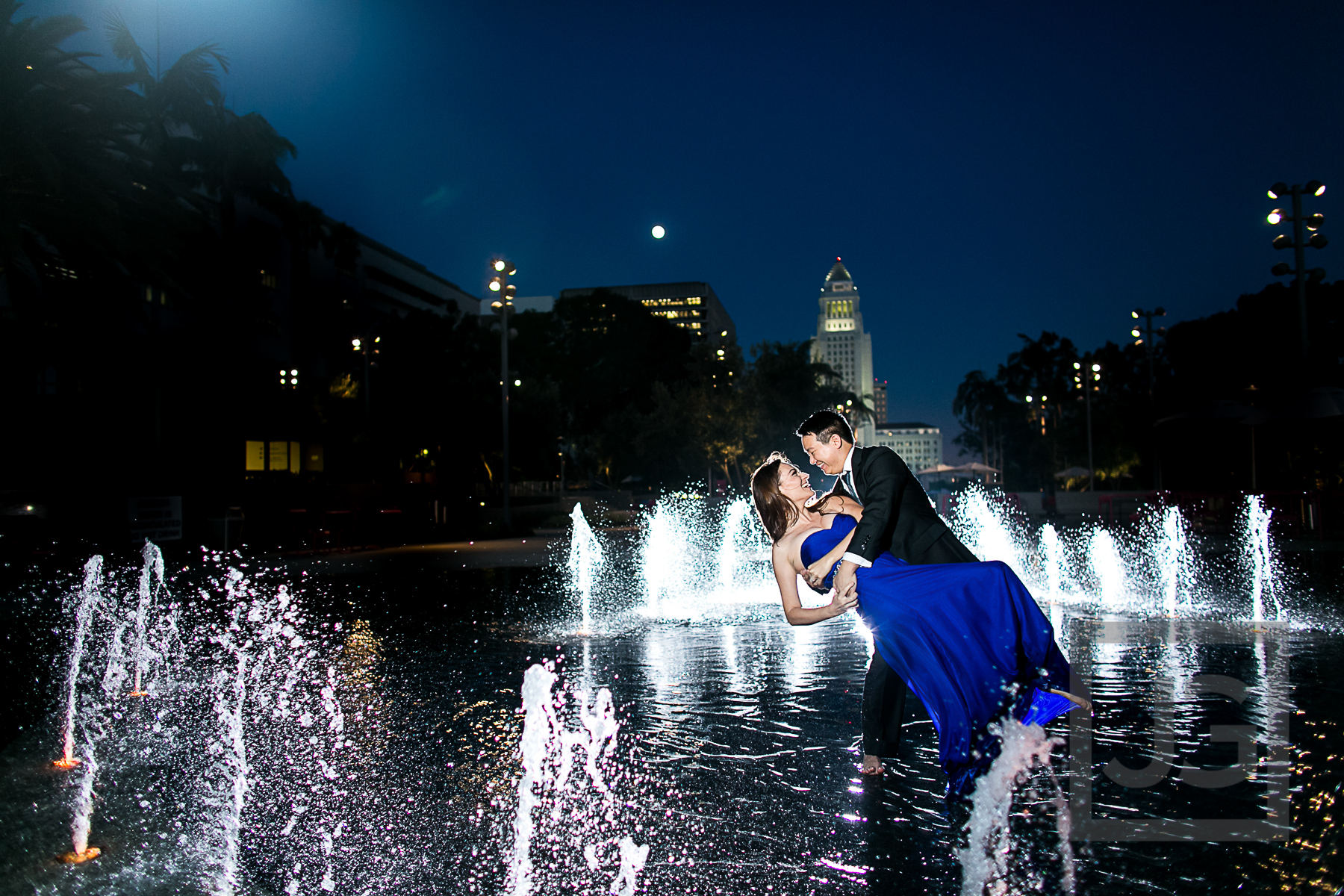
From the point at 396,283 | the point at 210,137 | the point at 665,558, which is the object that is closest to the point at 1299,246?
the point at 665,558

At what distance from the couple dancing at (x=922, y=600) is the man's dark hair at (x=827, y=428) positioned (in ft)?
0.04

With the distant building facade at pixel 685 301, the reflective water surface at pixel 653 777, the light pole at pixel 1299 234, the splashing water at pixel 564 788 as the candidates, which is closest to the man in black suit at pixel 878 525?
the reflective water surface at pixel 653 777

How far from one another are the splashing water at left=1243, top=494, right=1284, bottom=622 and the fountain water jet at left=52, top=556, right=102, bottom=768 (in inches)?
420

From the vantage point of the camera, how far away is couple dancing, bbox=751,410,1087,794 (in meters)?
3.88

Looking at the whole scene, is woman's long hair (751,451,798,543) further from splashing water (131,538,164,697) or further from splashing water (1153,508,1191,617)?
splashing water (1153,508,1191,617)

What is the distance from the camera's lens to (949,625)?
393 cm

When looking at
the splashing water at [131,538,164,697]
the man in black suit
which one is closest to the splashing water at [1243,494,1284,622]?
the man in black suit

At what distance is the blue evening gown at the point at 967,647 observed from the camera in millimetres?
3875

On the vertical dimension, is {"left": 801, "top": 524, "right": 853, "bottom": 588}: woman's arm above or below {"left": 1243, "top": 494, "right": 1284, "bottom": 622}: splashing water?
above

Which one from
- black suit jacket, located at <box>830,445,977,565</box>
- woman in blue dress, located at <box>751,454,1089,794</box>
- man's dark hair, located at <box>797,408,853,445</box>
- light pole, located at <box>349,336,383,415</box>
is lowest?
woman in blue dress, located at <box>751,454,1089,794</box>

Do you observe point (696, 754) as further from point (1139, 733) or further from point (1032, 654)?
point (1139, 733)

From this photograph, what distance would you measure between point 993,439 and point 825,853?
342 feet

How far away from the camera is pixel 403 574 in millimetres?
15508

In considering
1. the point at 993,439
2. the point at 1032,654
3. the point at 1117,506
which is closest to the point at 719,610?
the point at 1032,654
